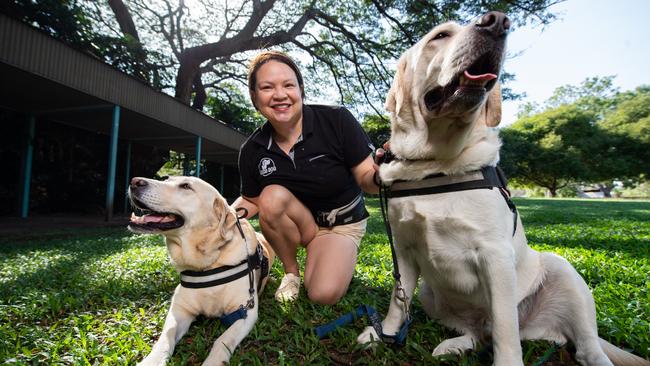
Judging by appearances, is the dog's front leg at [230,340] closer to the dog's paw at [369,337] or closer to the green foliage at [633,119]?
the dog's paw at [369,337]

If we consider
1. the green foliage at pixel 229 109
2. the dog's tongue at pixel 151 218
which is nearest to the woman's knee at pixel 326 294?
the dog's tongue at pixel 151 218

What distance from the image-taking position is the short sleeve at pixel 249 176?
2.94 meters

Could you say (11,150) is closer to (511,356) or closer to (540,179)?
(511,356)

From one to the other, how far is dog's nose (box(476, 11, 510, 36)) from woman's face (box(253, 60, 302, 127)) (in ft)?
5.38

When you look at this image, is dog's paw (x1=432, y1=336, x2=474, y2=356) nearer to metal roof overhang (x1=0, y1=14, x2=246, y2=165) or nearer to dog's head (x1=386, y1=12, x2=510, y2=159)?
dog's head (x1=386, y1=12, x2=510, y2=159)

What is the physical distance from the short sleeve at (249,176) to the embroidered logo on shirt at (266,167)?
11cm

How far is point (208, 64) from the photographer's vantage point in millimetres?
17438

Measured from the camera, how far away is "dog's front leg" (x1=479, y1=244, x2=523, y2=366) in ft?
4.30

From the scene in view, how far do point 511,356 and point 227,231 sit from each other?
5.58 feet

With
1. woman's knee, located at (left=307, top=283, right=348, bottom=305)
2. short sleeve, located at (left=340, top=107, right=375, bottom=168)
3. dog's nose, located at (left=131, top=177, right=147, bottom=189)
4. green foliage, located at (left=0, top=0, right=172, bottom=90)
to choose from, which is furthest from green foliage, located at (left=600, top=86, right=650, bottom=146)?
dog's nose, located at (left=131, top=177, right=147, bottom=189)

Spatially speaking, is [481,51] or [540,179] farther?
[540,179]

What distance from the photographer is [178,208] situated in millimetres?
2098

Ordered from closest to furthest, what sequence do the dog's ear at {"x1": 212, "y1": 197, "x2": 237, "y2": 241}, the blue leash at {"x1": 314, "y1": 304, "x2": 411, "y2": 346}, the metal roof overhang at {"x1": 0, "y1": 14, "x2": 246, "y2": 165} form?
1. the blue leash at {"x1": 314, "y1": 304, "x2": 411, "y2": 346}
2. the dog's ear at {"x1": 212, "y1": 197, "x2": 237, "y2": 241}
3. the metal roof overhang at {"x1": 0, "y1": 14, "x2": 246, "y2": 165}

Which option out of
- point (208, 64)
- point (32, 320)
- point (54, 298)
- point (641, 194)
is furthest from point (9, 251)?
point (641, 194)
